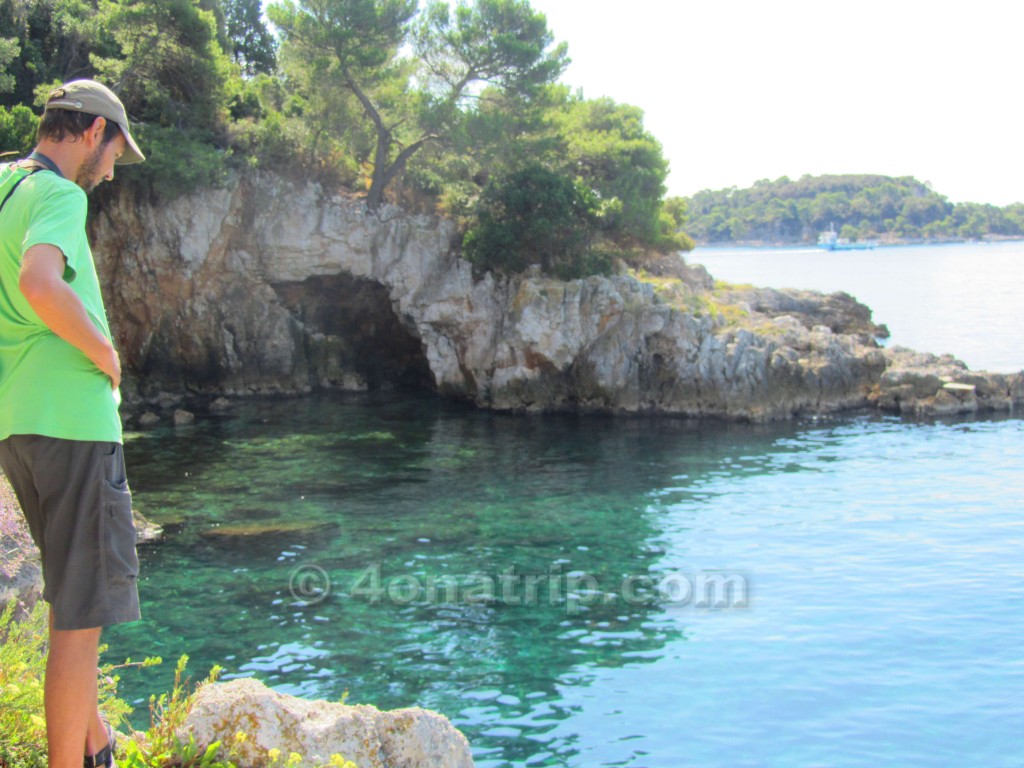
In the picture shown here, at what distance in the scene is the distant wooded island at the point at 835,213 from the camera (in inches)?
6112

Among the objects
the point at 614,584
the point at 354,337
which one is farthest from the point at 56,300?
the point at 354,337

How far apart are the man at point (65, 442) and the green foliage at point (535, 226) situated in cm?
2400

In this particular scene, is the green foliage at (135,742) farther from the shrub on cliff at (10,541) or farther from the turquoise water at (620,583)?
the turquoise water at (620,583)

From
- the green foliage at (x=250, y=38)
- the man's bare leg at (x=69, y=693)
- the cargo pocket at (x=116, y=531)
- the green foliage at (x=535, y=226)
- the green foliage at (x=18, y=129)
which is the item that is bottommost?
the man's bare leg at (x=69, y=693)

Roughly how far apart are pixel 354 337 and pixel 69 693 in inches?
1143

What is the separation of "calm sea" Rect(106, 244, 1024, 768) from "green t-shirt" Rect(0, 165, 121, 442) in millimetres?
5654

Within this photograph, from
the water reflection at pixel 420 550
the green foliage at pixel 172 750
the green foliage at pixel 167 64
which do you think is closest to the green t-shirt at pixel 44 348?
the green foliage at pixel 172 750

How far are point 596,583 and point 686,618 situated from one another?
5.16ft

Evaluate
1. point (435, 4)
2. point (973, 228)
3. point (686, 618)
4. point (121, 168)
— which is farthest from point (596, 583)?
point (973, 228)

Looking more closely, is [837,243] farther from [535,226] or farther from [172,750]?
[172,750]

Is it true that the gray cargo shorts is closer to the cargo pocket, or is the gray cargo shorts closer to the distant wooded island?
the cargo pocket

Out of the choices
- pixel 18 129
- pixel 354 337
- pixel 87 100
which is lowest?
pixel 354 337

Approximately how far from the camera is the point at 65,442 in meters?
3.90

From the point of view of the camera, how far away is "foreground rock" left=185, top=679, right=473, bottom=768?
15.2 ft
